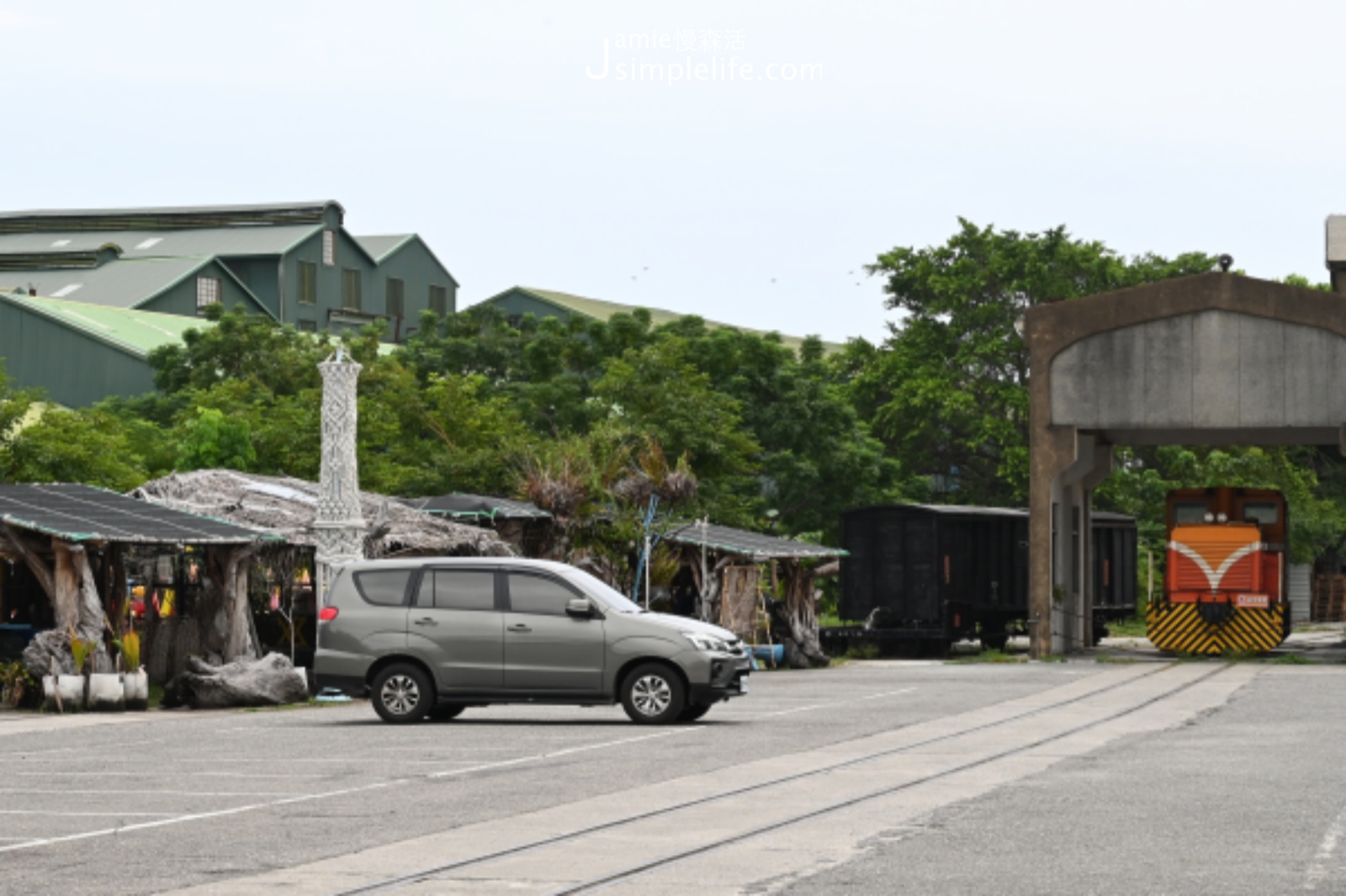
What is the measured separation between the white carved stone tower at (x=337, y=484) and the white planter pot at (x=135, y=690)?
301cm

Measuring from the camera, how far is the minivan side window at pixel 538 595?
2280cm

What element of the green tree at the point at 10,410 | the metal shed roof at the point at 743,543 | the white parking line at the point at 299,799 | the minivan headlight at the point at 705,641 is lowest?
the white parking line at the point at 299,799

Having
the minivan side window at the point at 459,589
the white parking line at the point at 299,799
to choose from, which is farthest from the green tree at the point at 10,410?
the white parking line at the point at 299,799

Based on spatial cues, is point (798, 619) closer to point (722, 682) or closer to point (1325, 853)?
point (722, 682)

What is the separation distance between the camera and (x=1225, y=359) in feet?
129

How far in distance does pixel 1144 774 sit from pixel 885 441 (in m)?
51.7

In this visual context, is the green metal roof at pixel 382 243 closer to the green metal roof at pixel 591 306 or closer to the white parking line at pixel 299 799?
the green metal roof at pixel 591 306

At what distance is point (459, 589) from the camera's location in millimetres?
23172

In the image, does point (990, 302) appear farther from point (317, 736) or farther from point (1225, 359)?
point (317, 736)

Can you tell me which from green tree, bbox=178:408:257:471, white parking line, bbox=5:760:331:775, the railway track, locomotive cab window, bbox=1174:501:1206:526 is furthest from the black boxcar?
white parking line, bbox=5:760:331:775

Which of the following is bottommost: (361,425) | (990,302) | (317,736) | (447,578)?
(317,736)

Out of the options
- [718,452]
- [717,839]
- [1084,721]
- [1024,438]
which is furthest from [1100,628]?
[717,839]

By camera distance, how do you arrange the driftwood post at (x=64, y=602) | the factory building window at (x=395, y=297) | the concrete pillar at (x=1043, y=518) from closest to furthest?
the driftwood post at (x=64, y=602) < the concrete pillar at (x=1043, y=518) < the factory building window at (x=395, y=297)

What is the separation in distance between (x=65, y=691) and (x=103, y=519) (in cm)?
246
